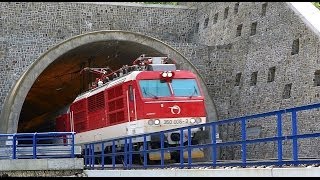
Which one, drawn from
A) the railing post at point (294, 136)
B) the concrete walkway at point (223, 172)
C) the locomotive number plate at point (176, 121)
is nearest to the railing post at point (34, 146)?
the concrete walkway at point (223, 172)

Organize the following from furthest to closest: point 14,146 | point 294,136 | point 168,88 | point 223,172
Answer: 1. point 168,88
2. point 14,146
3. point 223,172
4. point 294,136

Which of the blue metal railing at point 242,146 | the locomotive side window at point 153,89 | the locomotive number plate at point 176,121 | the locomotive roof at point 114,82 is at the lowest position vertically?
the blue metal railing at point 242,146

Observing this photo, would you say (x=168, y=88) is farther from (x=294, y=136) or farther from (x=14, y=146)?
(x=294, y=136)

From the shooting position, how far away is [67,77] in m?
33.8

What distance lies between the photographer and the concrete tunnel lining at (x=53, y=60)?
24000 mm

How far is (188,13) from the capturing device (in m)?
30.8

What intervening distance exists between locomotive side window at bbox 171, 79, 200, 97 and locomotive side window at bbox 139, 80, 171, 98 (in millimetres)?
230

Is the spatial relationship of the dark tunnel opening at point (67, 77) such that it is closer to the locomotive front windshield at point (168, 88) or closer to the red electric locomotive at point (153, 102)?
the red electric locomotive at point (153, 102)

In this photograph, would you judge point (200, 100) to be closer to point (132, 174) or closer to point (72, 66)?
point (132, 174)

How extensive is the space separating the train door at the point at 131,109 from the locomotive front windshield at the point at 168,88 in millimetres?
372

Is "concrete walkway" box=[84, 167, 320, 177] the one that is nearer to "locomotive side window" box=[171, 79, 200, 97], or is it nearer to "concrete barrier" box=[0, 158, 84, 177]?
"concrete barrier" box=[0, 158, 84, 177]

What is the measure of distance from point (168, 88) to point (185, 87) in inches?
20.4

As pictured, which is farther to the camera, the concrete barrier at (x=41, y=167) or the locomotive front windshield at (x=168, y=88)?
the locomotive front windshield at (x=168, y=88)

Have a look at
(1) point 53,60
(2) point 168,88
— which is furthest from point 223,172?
(1) point 53,60
